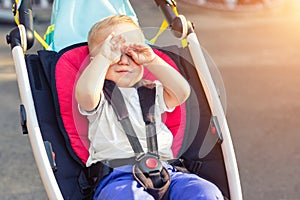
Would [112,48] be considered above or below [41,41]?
above

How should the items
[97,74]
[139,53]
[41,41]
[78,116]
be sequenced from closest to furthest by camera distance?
[97,74]
[139,53]
[78,116]
[41,41]

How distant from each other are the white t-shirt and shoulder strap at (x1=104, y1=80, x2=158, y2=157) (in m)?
0.02

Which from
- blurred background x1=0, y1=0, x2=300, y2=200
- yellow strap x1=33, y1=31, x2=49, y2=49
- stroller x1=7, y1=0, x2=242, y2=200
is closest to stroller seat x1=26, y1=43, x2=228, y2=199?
stroller x1=7, y1=0, x2=242, y2=200

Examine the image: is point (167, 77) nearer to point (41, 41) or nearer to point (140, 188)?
point (140, 188)

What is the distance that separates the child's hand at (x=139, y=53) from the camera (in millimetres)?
2869

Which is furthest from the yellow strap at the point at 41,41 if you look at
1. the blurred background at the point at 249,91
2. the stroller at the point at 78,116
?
the blurred background at the point at 249,91

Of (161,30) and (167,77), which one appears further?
(161,30)

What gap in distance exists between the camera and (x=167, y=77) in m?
2.98

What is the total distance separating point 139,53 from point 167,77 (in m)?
0.17

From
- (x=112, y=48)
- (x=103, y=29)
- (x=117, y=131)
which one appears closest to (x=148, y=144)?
(x=117, y=131)

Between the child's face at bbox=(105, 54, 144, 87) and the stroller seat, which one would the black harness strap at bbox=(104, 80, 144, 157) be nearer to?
the child's face at bbox=(105, 54, 144, 87)

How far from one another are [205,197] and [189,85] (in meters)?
0.70

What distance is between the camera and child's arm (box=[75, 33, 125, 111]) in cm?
279

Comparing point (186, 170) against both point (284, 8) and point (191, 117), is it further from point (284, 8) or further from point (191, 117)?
point (284, 8)
